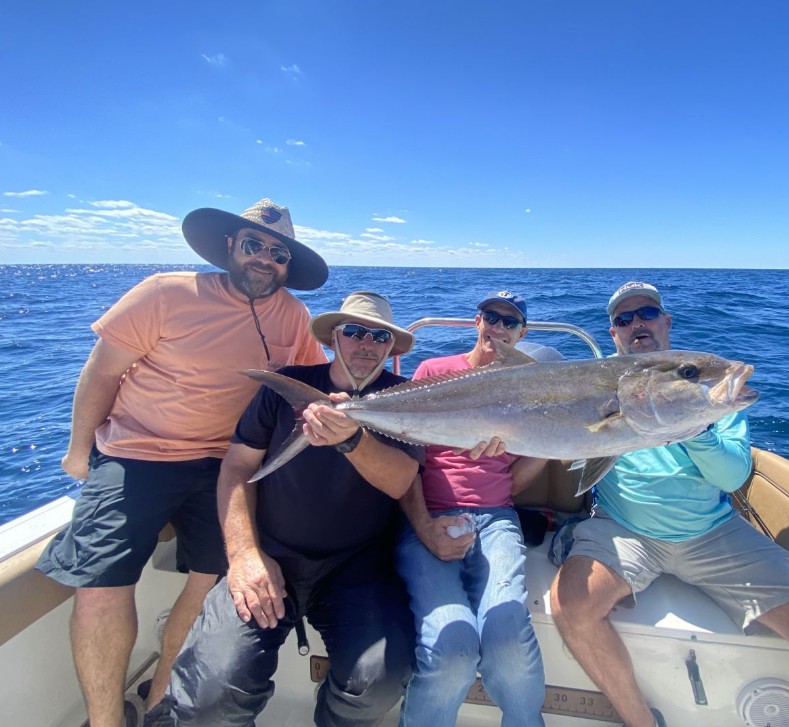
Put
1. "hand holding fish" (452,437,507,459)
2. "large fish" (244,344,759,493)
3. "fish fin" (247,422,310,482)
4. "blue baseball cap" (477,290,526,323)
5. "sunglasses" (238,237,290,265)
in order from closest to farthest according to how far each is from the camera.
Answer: "large fish" (244,344,759,493), "fish fin" (247,422,310,482), "hand holding fish" (452,437,507,459), "sunglasses" (238,237,290,265), "blue baseball cap" (477,290,526,323)

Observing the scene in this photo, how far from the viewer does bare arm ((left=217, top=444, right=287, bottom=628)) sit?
6.89ft

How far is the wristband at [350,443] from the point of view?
222cm

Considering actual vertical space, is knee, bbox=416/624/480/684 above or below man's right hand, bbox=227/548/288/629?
below

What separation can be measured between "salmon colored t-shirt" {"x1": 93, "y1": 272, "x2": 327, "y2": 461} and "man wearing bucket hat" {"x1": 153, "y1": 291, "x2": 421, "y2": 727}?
0.31m

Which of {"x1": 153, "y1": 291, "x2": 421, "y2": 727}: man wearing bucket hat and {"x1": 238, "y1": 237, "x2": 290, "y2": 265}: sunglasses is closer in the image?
{"x1": 153, "y1": 291, "x2": 421, "y2": 727}: man wearing bucket hat

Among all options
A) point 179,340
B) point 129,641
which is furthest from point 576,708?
point 179,340

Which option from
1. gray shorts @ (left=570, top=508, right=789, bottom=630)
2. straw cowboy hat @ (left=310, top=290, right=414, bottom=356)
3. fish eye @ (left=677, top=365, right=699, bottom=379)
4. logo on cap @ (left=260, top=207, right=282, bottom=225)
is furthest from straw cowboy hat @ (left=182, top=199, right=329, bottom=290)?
gray shorts @ (left=570, top=508, right=789, bottom=630)

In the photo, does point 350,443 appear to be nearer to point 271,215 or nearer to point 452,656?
point 452,656

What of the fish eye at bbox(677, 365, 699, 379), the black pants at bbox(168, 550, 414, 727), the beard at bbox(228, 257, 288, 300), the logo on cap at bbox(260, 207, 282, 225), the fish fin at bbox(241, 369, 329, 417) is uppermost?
the logo on cap at bbox(260, 207, 282, 225)

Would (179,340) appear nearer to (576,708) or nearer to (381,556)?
(381,556)

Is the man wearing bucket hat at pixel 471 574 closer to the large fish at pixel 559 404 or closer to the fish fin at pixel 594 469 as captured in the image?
the large fish at pixel 559 404

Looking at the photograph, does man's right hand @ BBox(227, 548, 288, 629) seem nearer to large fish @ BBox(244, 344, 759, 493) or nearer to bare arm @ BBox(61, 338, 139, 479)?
large fish @ BBox(244, 344, 759, 493)

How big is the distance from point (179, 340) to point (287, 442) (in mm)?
976

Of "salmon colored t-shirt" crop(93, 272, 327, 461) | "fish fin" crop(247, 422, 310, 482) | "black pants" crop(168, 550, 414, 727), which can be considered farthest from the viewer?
"salmon colored t-shirt" crop(93, 272, 327, 461)
